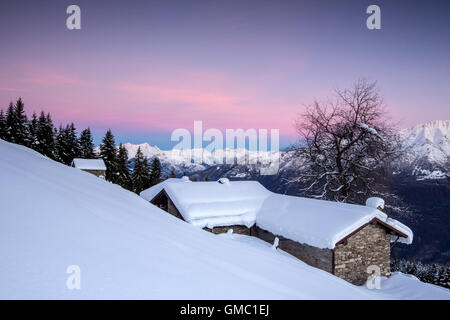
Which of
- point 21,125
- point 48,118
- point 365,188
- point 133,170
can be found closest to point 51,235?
point 365,188

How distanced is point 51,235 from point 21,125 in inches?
2046

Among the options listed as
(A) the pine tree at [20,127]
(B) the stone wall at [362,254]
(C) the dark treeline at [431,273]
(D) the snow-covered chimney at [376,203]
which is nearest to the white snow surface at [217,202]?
(B) the stone wall at [362,254]

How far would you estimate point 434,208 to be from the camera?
114062mm

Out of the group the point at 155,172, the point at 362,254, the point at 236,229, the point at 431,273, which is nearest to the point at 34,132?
the point at 155,172

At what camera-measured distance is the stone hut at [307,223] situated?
12.2m

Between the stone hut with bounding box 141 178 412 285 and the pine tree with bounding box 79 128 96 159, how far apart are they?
34.6 m

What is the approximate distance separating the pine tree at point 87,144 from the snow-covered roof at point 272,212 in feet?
106

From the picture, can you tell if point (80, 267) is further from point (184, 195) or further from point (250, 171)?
point (250, 171)

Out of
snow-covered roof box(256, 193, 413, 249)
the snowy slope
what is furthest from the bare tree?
the snowy slope

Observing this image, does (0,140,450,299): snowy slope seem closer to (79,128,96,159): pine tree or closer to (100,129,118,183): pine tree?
(100,129,118,183): pine tree

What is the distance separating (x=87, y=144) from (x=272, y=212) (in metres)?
43.2

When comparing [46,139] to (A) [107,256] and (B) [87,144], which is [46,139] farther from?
(A) [107,256]

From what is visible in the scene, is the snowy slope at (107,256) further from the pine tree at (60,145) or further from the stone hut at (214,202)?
the pine tree at (60,145)

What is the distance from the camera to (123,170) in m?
44.8
